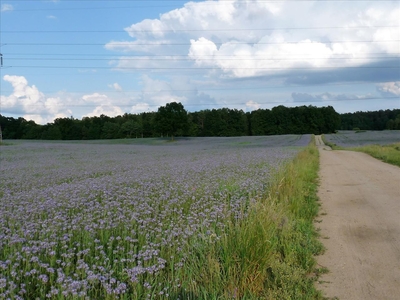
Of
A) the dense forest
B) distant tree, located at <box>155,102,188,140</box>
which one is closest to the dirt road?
distant tree, located at <box>155,102,188,140</box>

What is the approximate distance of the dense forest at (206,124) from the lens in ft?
381

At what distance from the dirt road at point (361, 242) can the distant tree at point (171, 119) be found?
73.9 metres

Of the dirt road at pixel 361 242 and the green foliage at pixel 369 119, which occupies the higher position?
the green foliage at pixel 369 119

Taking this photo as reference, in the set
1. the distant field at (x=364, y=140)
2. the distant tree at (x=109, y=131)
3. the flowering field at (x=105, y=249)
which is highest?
the distant tree at (x=109, y=131)

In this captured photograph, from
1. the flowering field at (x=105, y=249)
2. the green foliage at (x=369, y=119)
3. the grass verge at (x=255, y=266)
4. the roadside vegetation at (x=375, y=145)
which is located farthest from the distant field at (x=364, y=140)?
the green foliage at (x=369, y=119)

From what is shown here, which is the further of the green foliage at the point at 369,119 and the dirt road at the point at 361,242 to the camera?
the green foliage at the point at 369,119

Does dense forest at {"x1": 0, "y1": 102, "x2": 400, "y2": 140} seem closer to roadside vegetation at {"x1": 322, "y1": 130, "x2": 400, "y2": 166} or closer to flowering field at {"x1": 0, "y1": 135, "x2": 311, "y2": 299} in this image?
roadside vegetation at {"x1": 322, "y1": 130, "x2": 400, "y2": 166}

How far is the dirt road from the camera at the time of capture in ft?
17.3

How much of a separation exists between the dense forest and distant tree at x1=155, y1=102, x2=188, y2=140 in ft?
46.8

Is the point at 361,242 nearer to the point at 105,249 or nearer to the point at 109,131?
the point at 105,249

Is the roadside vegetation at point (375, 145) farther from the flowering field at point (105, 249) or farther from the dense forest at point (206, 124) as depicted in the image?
the dense forest at point (206, 124)

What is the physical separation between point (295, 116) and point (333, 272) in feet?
436

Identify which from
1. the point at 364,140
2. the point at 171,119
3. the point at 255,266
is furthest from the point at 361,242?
the point at 171,119

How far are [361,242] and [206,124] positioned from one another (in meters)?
120
